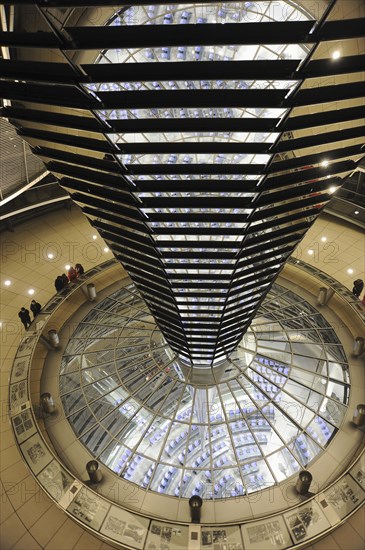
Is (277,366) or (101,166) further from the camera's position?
(277,366)

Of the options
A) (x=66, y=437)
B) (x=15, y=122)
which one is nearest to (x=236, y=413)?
(x=66, y=437)

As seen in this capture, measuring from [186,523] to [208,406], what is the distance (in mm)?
3405

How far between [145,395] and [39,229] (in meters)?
11.5

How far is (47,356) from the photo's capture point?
586 inches

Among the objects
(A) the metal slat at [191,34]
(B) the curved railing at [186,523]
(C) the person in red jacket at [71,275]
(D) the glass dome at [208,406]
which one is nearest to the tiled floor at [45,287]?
(B) the curved railing at [186,523]

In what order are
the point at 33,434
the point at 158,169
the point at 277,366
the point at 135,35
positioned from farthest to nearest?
the point at 277,366 < the point at 33,434 < the point at 158,169 < the point at 135,35

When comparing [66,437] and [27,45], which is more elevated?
[27,45]

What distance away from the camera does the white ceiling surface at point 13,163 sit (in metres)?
16.2

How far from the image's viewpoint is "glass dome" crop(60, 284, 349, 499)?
1186 cm

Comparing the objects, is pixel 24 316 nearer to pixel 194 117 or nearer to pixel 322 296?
pixel 322 296

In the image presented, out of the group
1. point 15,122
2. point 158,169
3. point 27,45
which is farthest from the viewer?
point 15,122

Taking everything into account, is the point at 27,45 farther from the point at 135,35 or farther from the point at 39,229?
the point at 39,229

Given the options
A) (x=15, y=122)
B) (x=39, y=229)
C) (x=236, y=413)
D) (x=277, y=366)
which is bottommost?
(x=236, y=413)

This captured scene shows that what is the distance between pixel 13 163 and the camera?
1684 cm
